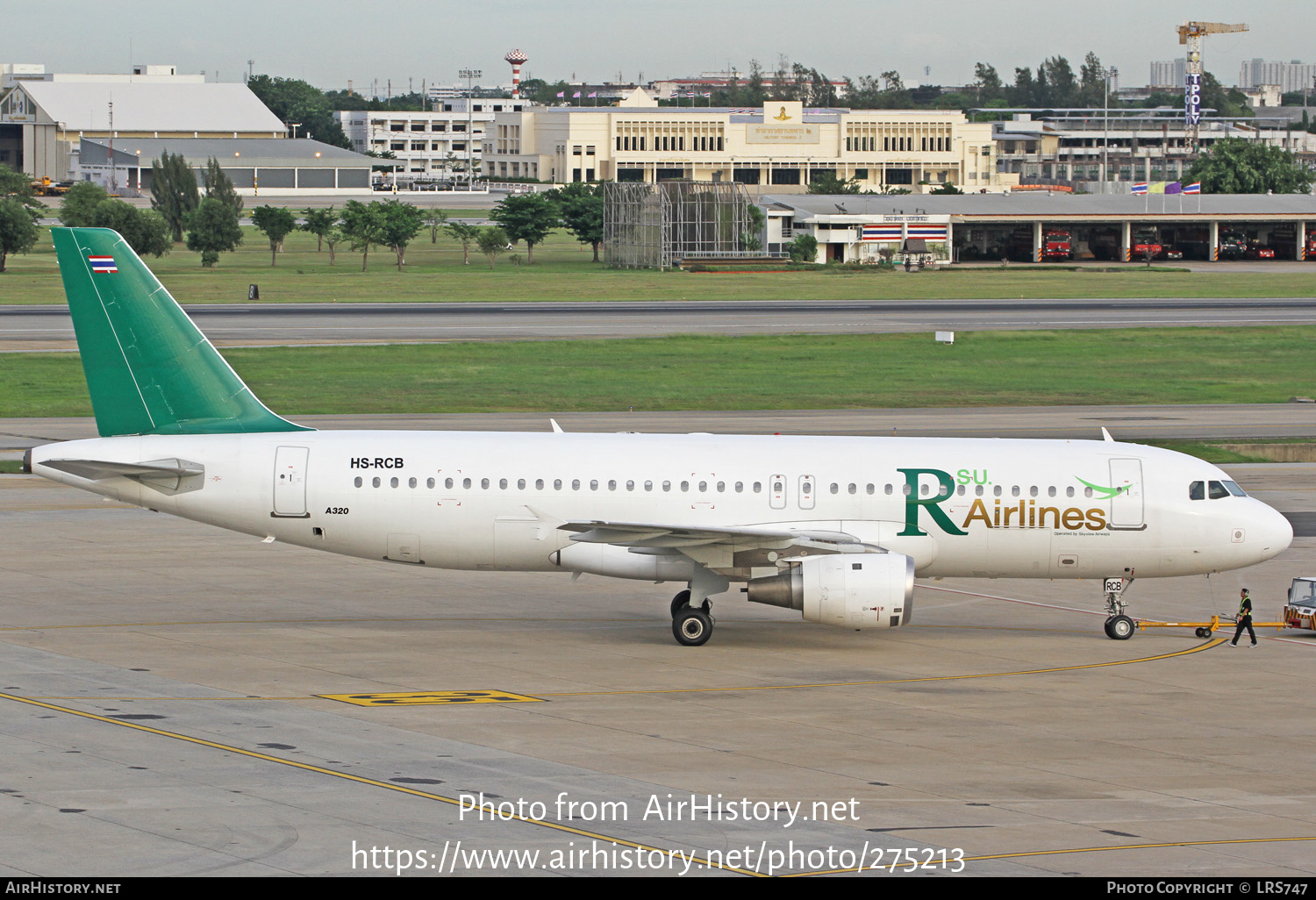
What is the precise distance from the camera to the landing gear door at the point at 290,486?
3141cm

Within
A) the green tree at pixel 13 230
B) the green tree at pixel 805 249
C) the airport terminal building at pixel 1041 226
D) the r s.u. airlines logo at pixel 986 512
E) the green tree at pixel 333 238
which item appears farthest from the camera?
the airport terminal building at pixel 1041 226

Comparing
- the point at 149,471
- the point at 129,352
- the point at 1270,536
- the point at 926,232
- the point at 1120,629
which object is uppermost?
the point at 926,232

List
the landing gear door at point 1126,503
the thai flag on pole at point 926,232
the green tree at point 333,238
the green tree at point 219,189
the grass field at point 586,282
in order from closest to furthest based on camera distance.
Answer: the landing gear door at point 1126,503 < the grass field at point 586,282 < the green tree at point 333,238 < the thai flag on pole at point 926,232 < the green tree at point 219,189

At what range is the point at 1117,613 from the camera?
33094mm

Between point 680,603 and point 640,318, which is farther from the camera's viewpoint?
point 640,318

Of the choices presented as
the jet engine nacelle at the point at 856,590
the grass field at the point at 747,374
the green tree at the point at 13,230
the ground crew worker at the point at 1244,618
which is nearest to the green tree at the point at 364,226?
the green tree at the point at 13,230

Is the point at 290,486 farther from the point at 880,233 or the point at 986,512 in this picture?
the point at 880,233

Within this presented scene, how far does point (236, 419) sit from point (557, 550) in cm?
756

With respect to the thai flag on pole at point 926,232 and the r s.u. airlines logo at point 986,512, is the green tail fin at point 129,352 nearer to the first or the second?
the r s.u. airlines logo at point 986,512

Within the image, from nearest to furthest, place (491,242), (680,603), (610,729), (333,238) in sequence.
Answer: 1. (610,729)
2. (680,603)
3. (491,242)
4. (333,238)

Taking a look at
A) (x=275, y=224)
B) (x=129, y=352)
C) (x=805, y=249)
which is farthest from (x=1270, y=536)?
(x=275, y=224)

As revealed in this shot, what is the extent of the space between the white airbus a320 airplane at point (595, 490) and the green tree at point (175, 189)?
14530 centimetres

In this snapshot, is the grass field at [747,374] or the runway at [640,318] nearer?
the grass field at [747,374]

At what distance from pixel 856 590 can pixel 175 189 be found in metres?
156
